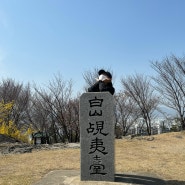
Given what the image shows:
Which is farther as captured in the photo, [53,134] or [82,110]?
[53,134]

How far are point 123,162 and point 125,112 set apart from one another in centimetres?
1791

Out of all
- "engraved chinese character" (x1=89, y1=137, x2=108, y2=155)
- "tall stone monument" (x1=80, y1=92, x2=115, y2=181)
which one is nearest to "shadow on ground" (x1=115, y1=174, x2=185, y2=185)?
"tall stone monument" (x1=80, y1=92, x2=115, y2=181)

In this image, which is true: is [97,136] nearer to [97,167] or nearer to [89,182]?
[97,167]

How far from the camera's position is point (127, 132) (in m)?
26.5

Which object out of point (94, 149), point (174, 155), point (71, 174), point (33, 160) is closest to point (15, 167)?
point (33, 160)

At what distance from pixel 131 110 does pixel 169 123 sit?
289cm

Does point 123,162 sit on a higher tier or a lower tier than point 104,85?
lower

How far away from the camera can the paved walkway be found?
603cm

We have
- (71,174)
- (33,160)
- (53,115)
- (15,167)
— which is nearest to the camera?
(71,174)

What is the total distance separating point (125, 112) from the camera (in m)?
26.5

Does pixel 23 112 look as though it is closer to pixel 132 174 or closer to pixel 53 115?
pixel 53 115

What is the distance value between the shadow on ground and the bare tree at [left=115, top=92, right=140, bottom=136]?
735 inches

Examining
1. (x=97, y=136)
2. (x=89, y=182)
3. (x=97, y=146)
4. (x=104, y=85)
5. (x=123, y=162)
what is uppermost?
(x=104, y=85)

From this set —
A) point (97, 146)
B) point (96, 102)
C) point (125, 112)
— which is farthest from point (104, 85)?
point (125, 112)
